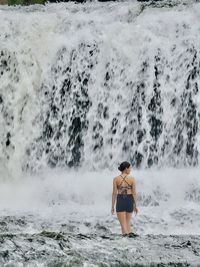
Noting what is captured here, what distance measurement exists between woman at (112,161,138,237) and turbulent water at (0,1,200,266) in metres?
3.32

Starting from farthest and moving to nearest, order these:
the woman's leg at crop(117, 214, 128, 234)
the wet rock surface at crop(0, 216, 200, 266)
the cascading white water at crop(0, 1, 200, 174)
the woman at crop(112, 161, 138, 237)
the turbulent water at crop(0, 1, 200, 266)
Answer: the cascading white water at crop(0, 1, 200, 174) → the turbulent water at crop(0, 1, 200, 266) → the woman's leg at crop(117, 214, 128, 234) → the woman at crop(112, 161, 138, 237) → the wet rock surface at crop(0, 216, 200, 266)

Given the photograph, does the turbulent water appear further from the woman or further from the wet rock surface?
the wet rock surface

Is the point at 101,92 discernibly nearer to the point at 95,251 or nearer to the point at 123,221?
the point at 123,221

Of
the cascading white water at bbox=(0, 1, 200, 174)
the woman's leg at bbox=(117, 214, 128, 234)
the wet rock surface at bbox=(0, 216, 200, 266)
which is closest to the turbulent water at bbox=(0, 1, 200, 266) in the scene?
the cascading white water at bbox=(0, 1, 200, 174)

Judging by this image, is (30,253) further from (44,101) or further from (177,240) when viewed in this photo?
(44,101)

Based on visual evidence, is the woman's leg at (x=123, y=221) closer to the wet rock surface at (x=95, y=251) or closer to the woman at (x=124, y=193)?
the woman at (x=124, y=193)

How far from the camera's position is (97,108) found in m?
17.2

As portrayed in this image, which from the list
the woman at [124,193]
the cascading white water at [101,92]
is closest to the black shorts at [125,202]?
the woman at [124,193]

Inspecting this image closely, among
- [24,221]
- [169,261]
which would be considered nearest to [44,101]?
[24,221]

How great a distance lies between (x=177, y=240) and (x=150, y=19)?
1106 centimetres

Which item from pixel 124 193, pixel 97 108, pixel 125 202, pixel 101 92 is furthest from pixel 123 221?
pixel 101 92

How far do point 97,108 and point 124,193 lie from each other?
21.4ft

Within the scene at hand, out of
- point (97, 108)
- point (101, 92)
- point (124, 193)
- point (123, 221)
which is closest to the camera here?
point (124, 193)

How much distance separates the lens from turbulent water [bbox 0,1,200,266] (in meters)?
15.7
